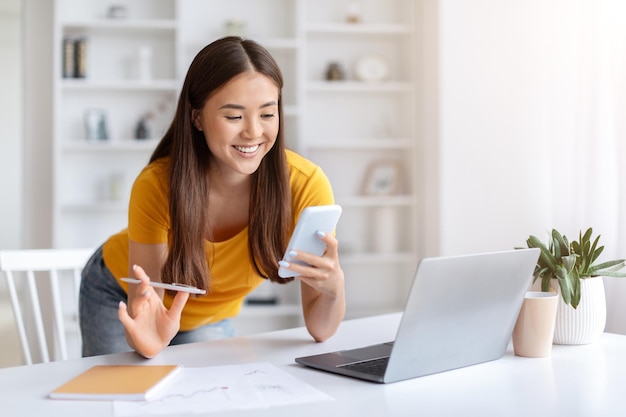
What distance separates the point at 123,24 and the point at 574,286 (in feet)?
10.1

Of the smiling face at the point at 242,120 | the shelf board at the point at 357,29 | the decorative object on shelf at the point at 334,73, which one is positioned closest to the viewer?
the smiling face at the point at 242,120

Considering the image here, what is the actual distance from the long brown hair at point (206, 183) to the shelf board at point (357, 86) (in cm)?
245

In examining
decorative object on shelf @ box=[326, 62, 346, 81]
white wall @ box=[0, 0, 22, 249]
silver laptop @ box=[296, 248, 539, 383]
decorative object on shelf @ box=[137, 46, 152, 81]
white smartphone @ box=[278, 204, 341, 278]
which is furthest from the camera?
white wall @ box=[0, 0, 22, 249]

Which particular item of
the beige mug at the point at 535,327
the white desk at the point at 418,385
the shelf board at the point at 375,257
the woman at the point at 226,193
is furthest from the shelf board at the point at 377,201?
the beige mug at the point at 535,327

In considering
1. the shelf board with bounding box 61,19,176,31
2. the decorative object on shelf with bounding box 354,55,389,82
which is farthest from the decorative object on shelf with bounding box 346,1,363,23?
the shelf board with bounding box 61,19,176,31

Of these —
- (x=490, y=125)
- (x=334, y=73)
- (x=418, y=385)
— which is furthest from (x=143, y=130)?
(x=418, y=385)

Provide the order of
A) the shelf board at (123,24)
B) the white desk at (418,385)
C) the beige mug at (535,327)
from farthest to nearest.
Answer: the shelf board at (123,24) → the beige mug at (535,327) → the white desk at (418,385)

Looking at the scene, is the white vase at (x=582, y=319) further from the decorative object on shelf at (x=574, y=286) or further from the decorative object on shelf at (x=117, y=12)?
the decorative object on shelf at (x=117, y=12)

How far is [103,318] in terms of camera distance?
2.00 m

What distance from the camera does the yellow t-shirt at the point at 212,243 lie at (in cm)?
164

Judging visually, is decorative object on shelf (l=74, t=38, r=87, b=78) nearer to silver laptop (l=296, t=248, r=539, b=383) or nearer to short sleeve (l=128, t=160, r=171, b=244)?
short sleeve (l=128, t=160, r=171, b=244)

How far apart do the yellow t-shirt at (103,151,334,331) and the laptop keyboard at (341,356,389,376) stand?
0.51 meters

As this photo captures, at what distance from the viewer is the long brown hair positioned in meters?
1.62

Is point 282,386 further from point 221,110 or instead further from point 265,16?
point 265,16
